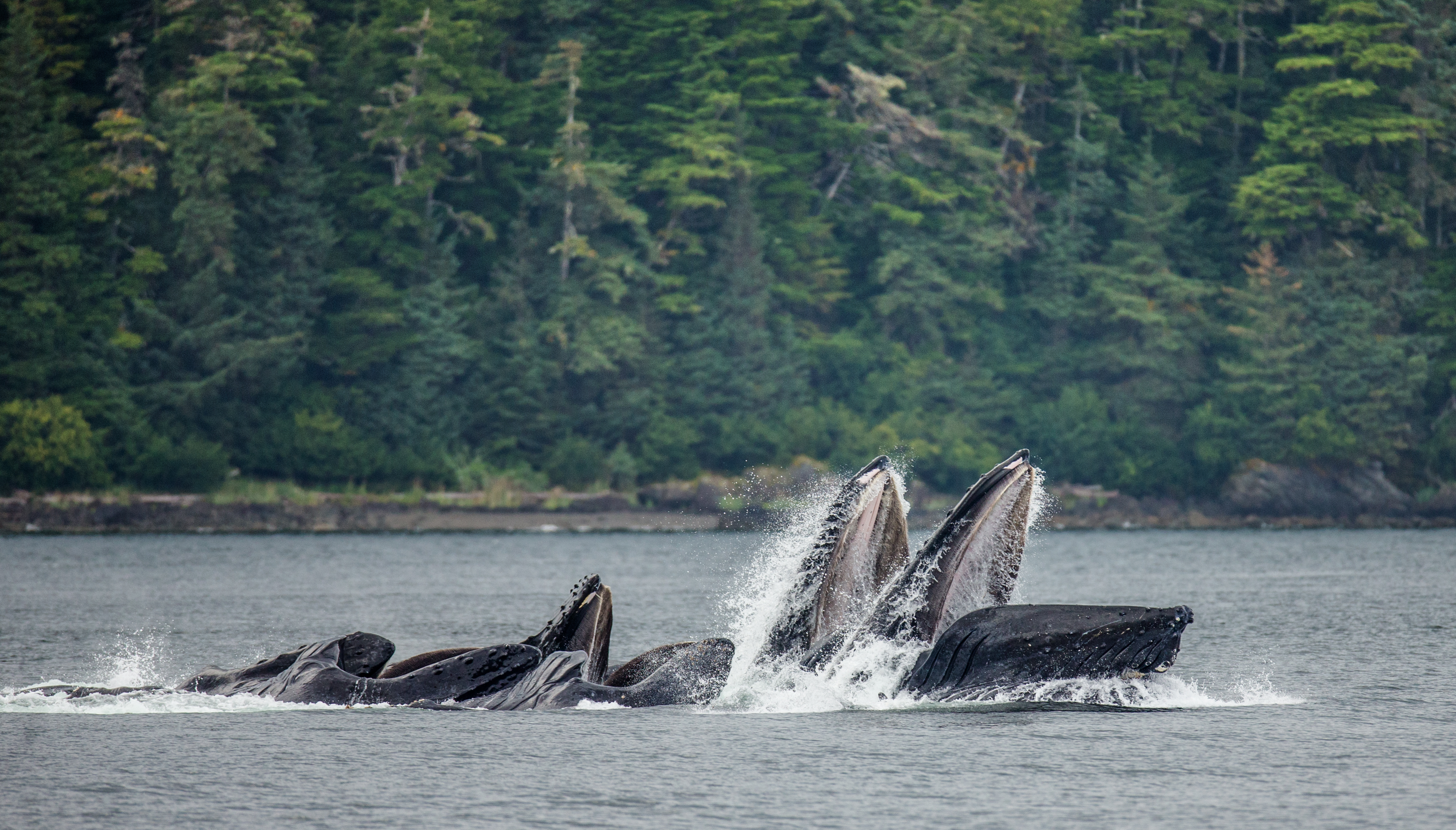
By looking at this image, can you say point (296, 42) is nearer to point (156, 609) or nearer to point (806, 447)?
point (806, 447)

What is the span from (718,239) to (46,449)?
38026 mm

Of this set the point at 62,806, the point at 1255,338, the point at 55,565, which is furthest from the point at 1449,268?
the point at 62,806

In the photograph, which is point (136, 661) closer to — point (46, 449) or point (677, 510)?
point (46, 449)

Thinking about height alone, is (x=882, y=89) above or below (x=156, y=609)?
above

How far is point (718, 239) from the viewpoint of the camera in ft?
329

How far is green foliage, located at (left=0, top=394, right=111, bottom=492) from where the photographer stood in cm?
8062

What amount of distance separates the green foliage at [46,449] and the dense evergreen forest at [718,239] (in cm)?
18

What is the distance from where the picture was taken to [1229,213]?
103375 mm

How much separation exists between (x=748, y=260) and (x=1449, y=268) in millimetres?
38546

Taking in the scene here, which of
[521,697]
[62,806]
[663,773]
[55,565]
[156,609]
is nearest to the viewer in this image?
[62,806]

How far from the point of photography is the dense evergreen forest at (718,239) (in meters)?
88.3

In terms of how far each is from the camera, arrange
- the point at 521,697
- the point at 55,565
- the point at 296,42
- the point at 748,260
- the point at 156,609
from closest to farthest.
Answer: the point at 521,697, the point at 156,609, the point at 55,565, the point at 296,42, the point at 748,260

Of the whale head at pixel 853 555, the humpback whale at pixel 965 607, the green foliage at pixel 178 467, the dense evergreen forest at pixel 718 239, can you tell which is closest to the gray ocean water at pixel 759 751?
the humpback whale at pixel 965 607

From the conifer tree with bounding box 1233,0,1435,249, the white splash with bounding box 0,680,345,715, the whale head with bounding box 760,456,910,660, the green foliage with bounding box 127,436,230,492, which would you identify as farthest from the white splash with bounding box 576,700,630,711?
the conifer tree with bounding box 1233,0,1435,249
